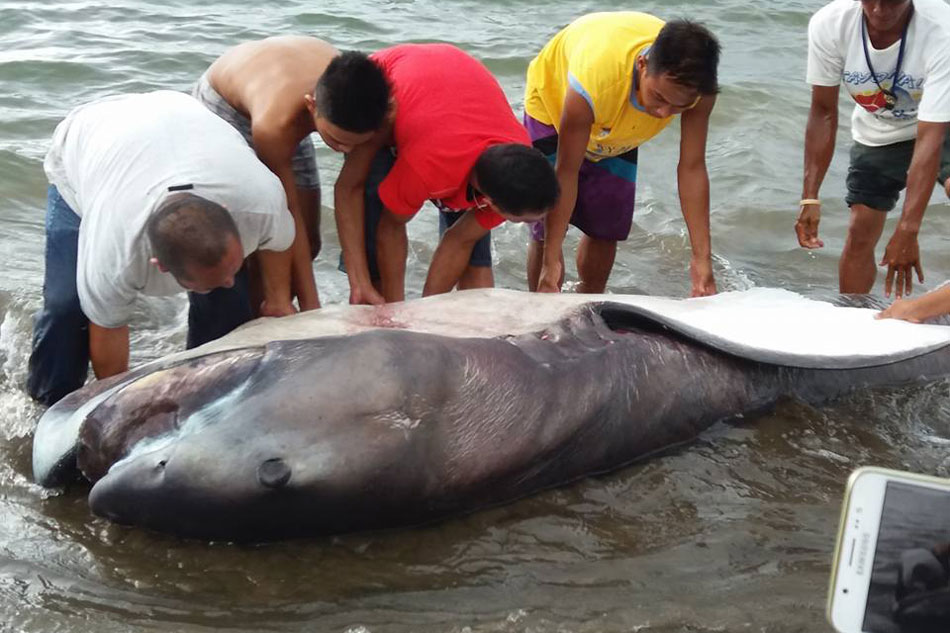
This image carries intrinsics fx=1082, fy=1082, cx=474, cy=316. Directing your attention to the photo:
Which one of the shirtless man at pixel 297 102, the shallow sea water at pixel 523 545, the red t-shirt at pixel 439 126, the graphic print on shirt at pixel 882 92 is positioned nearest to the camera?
the shallow sea water at pixel 523 545

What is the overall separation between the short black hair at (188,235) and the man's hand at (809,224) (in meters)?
3.58

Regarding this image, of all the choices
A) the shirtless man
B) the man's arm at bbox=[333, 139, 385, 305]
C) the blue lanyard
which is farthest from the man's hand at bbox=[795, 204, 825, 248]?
the shirtless man

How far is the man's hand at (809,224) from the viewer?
6.01 m

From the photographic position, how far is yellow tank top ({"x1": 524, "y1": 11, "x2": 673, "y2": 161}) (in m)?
4.91

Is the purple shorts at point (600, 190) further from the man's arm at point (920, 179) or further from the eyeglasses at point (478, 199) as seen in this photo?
the man's arm at point (920, 179)

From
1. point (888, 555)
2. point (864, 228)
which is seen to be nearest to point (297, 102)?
point (888, 555)

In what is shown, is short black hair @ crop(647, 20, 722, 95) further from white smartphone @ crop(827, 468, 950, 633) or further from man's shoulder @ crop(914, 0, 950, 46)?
white smartphone @ crop(827, 468, 950, 633)

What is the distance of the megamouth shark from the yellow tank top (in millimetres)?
1018

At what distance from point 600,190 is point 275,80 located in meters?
1.99

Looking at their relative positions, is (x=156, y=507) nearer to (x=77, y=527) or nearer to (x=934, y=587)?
(x=77, y=527)

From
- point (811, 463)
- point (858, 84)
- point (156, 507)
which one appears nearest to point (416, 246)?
point (858, 84)

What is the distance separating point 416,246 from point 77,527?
3.62 meters

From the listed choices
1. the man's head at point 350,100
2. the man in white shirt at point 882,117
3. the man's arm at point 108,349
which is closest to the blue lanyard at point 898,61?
the man in white shirt at point 882,117

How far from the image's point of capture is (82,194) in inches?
158
